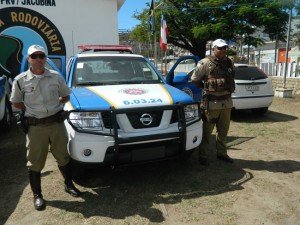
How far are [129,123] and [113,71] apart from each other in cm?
150

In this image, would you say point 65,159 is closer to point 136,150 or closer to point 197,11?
point 136,150

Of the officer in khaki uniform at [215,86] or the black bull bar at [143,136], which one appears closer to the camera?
the black bull bar at [143,136]

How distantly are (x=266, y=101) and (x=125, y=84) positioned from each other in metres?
5.10

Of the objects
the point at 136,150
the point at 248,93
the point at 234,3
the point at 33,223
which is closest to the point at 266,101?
the point at 248,93

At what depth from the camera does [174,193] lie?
453 cm

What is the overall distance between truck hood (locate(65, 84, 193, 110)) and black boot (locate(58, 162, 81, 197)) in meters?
0.75

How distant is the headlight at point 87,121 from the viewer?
14.1 ft

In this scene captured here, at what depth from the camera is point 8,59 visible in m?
11.7

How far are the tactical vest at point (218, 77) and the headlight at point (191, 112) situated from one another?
0.52m

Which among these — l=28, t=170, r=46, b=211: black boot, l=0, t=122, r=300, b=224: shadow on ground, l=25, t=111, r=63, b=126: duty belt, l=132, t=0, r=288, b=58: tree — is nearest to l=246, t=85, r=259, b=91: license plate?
l=0, t=122, r=300, b=224: shadow on ground

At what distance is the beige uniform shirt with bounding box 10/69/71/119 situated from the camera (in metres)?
3.99

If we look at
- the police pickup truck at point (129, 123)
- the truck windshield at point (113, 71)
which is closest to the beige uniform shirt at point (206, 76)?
the police pickup truck at point (129, 123)

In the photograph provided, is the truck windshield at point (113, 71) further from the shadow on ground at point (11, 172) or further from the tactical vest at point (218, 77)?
the shadow on ground at point (11, 172)

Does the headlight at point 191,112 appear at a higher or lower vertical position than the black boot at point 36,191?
higher
